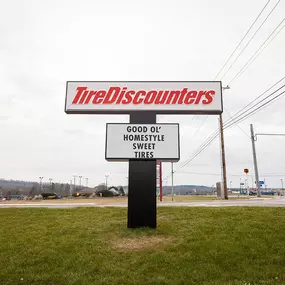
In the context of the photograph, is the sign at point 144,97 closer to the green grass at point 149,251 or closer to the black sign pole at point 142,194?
the black sign pole at point 142,194

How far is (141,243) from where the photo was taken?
8.60 metres

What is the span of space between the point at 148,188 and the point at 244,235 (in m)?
3.79

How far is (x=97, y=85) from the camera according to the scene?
1162cm

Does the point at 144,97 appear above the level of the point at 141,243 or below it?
above

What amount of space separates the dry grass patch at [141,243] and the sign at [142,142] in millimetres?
3077

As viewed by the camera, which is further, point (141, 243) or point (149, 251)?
point (141, 243)

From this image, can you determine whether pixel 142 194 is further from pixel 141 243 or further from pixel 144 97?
pixel 144 97

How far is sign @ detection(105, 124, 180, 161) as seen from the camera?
1066cm

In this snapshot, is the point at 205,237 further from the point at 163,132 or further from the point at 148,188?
the point at 163,132

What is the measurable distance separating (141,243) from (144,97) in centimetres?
588

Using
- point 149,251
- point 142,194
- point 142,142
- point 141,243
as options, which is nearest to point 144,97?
point 142,142

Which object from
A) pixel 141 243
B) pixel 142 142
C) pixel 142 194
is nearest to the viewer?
pixel 141 243

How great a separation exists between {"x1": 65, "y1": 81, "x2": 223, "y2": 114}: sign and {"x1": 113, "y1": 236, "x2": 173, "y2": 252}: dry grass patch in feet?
16.7

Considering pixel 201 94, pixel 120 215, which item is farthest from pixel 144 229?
pixel 201 94
